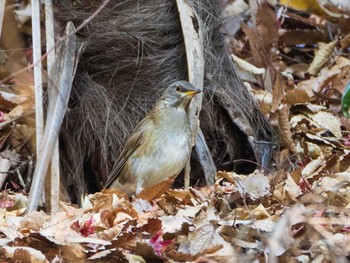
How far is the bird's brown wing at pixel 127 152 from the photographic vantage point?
21.5 ft

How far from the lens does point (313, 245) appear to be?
175 inches

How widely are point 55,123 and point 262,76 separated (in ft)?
8.11

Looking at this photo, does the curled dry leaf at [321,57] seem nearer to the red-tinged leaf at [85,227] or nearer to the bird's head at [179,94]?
the bird's head at [179,94]

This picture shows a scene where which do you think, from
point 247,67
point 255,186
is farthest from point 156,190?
point 247,67

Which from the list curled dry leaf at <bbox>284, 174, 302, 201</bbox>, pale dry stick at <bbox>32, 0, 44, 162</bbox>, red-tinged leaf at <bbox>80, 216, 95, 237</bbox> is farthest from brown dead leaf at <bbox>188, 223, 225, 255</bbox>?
pale dry stick at <bbox>32, 0, 44, 162</bbox>

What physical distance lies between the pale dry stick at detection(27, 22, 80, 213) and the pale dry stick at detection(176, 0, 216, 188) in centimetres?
94

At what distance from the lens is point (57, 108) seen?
19.6ft

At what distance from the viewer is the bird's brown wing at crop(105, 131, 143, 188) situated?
655 centimetres

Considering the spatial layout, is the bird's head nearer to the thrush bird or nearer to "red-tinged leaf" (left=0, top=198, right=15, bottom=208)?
the thrush bird

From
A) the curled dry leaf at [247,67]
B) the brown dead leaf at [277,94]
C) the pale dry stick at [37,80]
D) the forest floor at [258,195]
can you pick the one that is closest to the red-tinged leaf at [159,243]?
the forest floor at [258,195]

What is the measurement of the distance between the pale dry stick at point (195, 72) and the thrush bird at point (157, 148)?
15cm

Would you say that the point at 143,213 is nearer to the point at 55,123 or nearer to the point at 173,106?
the point at 55,123

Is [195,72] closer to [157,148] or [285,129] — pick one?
[157,148]

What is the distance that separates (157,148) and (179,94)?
0.42 m
